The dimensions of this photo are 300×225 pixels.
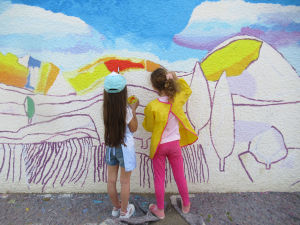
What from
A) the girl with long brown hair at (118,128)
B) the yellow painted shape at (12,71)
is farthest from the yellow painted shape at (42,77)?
the girl with long brown hair at (118,128)

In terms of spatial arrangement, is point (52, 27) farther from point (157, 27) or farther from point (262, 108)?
point (262, 108)

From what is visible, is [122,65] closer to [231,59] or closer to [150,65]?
[150,65]

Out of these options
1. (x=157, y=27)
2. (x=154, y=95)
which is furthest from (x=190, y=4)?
(x=154, y=95)

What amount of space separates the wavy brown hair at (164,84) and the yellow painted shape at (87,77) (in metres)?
0.68

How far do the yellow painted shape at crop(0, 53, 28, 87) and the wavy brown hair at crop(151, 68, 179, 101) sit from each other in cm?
159

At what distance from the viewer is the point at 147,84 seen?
8.55 feet

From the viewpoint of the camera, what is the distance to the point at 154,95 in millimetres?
2621

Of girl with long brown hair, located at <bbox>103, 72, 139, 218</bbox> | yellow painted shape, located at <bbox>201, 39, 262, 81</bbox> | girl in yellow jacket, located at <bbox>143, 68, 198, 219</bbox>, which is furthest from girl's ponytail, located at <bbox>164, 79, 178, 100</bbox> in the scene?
yellow painted shape, located at <bbox>201, 39, 262, 81</bbox>

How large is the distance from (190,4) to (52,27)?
5.27ft

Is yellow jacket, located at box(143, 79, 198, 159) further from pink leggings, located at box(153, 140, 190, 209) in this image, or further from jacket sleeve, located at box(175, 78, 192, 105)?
pink leggings, located at box(153, 140, 190, 209)

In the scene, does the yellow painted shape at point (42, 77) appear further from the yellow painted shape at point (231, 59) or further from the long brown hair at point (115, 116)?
the yellow painted shape at point (231, 59)

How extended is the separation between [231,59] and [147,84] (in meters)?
1.03

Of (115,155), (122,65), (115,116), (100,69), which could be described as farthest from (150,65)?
(115,155)

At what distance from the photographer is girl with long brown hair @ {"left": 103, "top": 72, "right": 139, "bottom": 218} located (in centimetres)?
204
